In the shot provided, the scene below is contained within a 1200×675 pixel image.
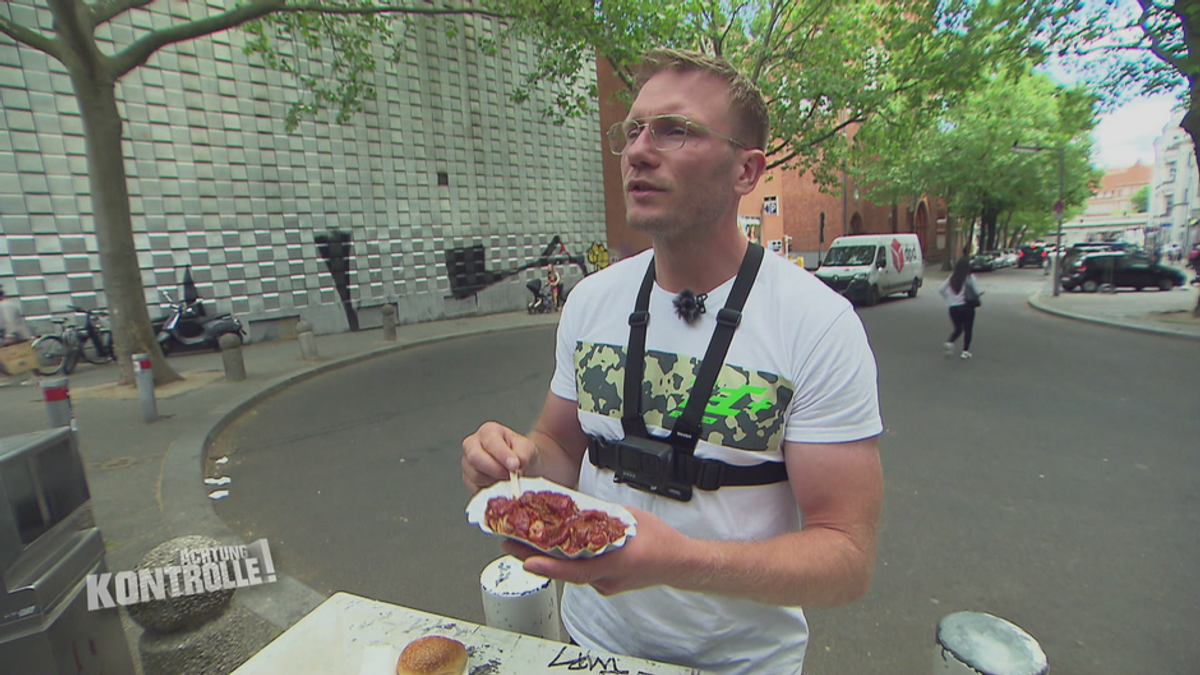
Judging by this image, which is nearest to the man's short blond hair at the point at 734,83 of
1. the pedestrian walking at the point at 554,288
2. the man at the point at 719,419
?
the man at the point at 719,419

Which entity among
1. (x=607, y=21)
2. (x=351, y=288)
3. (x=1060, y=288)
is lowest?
(x=1060, y=288)

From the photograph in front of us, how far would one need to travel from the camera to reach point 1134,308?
15.3 m

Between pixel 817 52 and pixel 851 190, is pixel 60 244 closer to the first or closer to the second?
pixel 817 52

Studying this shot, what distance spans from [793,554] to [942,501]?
4.03 m

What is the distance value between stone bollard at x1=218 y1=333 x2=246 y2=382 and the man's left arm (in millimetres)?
9311

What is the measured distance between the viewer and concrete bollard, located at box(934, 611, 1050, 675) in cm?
164

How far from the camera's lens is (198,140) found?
12.1 metres

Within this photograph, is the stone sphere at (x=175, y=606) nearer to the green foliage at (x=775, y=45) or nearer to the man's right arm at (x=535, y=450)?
the man's right arm at (x=535, y=450)

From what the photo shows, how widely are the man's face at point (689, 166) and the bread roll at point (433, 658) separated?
3.72ft

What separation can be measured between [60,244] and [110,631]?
11.7 m

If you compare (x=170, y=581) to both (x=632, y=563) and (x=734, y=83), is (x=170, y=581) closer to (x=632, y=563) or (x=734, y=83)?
(x=632, y=563)

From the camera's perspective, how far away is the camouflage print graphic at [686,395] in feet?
4.48

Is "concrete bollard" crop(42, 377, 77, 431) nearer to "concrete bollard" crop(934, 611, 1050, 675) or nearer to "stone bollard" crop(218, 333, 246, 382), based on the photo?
"stone bollard" crop(218, 333, 246, 382)

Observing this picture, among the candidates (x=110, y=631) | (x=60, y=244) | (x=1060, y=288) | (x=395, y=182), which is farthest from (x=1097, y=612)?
(x=1060, y=288)
